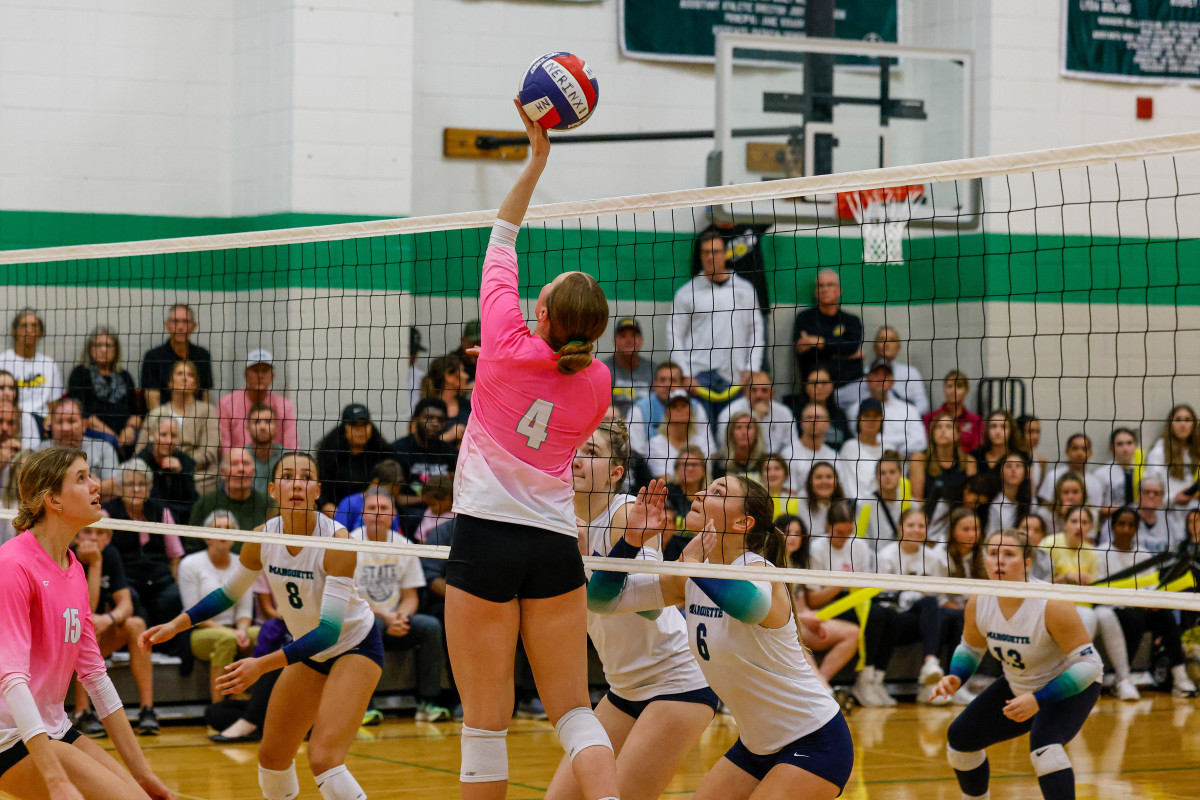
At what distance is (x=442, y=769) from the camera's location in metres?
7.22

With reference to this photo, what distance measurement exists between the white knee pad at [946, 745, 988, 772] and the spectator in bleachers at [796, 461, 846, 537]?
10.4ft

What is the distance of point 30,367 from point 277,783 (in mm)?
5109

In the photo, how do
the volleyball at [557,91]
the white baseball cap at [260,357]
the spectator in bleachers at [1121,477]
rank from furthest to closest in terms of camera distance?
the spectator in bleachers at [1121,477], the white baseball cap at [260,357], the volleyball at [557,91]

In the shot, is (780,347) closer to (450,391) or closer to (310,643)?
(450,391)

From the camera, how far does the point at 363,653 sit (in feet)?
17.9

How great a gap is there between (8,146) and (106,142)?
0.66 m

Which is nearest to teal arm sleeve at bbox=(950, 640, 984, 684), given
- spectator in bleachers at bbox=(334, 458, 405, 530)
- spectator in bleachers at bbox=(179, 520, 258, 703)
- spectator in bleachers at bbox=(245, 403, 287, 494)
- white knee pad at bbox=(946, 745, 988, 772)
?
white knee pad at bbox=(946, 745, 988, 772)

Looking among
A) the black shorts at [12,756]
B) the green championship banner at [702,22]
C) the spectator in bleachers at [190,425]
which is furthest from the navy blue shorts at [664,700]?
the green championship banner at [702,22]

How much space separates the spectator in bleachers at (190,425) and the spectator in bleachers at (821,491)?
3506 mm

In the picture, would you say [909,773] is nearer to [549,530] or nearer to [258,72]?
[549,530]

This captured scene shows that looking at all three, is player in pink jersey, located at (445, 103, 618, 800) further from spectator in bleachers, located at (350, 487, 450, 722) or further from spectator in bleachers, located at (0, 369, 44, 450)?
spectator in bleachers, located at (0, 369, 44, 450)

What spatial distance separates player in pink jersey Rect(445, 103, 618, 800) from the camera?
Result: 4035 millimetres

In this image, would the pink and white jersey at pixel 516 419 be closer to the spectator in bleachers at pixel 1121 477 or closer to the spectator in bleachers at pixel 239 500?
the spectator in bleachers at pixel 239 500

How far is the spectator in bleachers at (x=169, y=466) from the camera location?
8.23m
